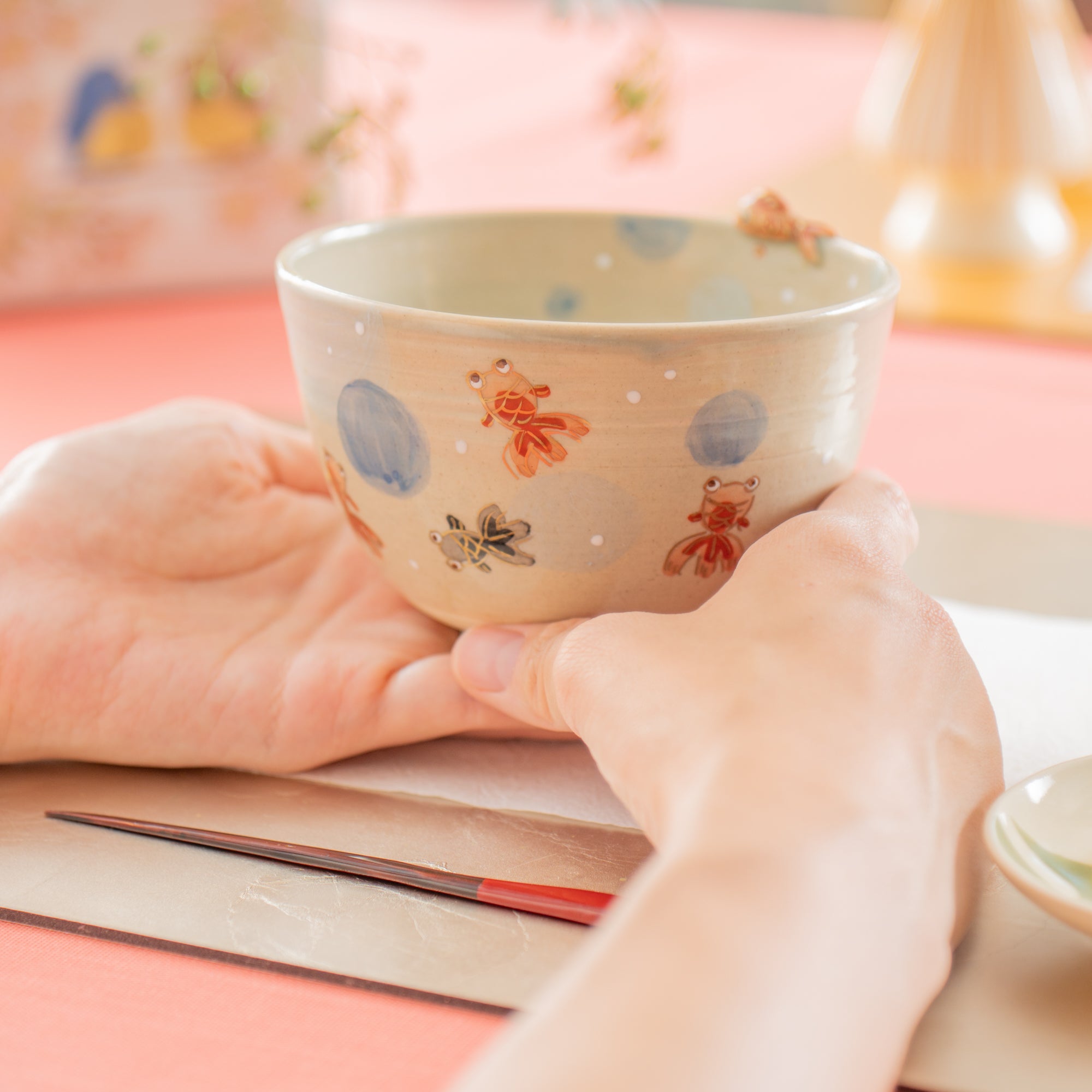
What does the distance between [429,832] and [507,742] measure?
0.06 m

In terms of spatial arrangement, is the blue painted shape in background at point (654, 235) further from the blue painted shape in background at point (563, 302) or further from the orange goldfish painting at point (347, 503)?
the orange goldfish painting at point (347, 503)

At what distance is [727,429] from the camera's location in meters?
0.35

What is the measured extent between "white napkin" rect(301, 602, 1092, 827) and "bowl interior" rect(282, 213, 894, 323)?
153mm

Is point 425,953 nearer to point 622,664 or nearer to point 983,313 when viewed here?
point 622,664

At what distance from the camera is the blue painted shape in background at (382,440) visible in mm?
358

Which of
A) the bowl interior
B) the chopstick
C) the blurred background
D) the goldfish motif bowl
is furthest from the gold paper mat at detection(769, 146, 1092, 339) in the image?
the chopstick

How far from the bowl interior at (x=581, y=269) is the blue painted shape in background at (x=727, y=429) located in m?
0.12

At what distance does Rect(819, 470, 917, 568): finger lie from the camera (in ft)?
1.21

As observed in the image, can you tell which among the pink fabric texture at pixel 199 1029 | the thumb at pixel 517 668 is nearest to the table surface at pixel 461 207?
the pink fabric texture at pixel 199 1029

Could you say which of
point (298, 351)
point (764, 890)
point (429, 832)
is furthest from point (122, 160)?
point (764, 890)

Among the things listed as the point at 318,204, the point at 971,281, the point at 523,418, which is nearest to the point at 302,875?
the point at 523,418

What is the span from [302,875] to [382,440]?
127mm

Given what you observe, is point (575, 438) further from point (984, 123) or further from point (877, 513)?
point (984, 123)

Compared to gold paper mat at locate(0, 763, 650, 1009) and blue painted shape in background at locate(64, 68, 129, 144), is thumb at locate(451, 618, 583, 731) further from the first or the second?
blue painted shape in background at locate(64, 68, 129, 144)
